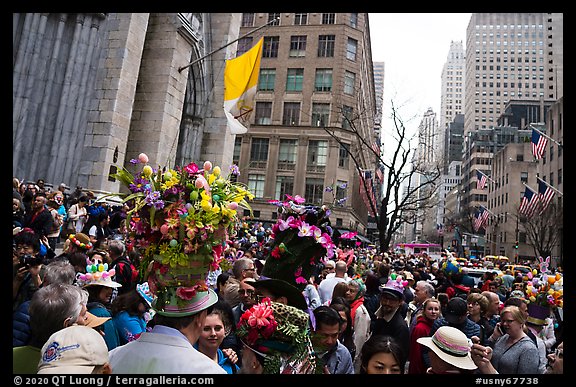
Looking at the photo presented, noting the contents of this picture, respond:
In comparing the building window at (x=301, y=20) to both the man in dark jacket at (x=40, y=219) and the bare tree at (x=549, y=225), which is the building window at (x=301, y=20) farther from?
the man in dark jacket at (x=40, y=219)

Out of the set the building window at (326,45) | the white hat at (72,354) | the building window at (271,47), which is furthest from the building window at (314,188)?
the white hat at (72,354)

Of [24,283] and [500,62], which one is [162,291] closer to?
[24,283]

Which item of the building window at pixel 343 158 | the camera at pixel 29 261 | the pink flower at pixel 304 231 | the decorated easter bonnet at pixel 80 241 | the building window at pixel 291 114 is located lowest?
the camera at pixel 29 261

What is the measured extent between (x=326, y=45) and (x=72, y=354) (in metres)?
46.4

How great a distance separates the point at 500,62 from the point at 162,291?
164 m

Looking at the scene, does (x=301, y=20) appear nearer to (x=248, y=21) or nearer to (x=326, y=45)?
(x=326, y=45)

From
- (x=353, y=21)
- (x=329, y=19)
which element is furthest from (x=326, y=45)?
(x=353, y=21)

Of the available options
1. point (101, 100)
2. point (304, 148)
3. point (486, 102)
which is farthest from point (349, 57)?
point (486, 102)

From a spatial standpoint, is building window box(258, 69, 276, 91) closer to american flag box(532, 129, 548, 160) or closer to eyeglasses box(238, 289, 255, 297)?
american flag box(532, 129, 548, 160)

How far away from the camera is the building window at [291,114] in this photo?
45125 millimetres

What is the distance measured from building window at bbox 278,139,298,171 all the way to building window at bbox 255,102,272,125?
10.7ft

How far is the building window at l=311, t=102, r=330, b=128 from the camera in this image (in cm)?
4412

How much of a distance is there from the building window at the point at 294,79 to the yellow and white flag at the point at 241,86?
29797 millimetres

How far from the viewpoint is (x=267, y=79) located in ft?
152
